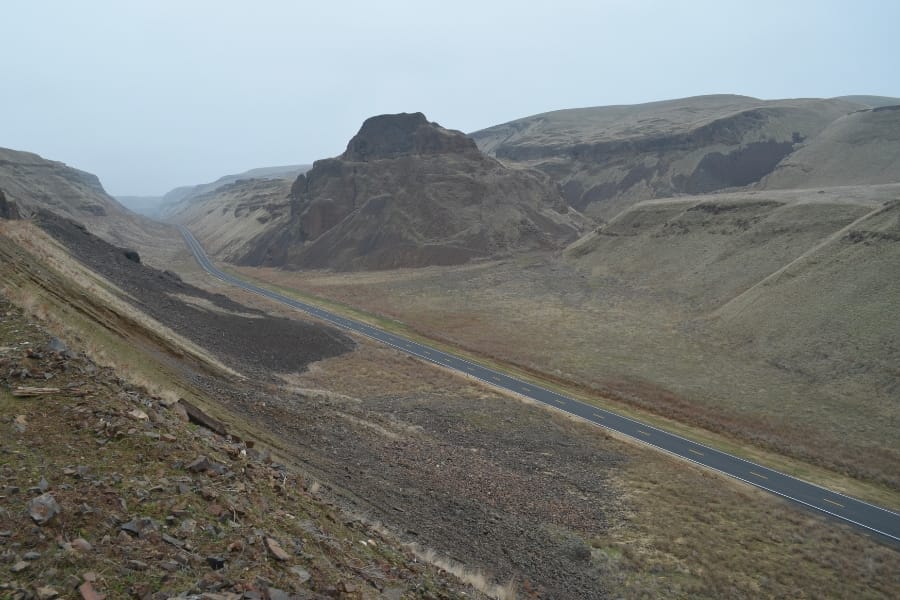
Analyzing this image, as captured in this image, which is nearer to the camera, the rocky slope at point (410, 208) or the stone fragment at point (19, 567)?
the stone fragment at point (19, 567)

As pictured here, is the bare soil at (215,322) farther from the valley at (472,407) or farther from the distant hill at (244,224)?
the distant hill at (244,224)

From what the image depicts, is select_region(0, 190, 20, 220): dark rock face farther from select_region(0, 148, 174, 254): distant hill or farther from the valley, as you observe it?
select_region(0, 148, 174, 254): distant hill

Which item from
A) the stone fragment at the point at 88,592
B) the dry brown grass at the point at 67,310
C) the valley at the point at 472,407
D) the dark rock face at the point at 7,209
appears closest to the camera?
the stone fragment at the point at 88,592

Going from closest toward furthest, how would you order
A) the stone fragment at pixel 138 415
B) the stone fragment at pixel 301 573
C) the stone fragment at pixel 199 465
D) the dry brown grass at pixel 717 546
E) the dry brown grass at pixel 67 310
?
the stone fragment at pixel 301 573 → the stone fragment at pixel 199 465 → the stone fragment at pixel 138 415 → the dry brown grass at pixel 67 310 → the dry brown grass at pixel 717 546

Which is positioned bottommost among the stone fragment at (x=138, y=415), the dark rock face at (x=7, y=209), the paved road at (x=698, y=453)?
the paved road at (x=698, y=453)

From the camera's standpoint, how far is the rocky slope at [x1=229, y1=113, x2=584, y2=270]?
274 ft

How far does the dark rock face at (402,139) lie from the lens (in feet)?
322

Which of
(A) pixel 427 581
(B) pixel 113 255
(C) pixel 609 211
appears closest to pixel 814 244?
(A) pixel 427 581

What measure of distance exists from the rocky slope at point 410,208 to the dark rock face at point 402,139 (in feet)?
0.62

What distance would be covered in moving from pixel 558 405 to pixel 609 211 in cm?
9646

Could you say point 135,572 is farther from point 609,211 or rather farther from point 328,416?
point 609,211

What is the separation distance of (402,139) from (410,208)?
20.2 m

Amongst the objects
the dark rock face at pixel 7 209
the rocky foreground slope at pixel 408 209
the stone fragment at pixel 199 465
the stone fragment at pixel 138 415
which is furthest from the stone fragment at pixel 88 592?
the rocky foreground slope at pixel 408 209

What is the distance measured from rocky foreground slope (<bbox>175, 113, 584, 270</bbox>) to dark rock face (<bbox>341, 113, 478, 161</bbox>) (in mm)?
194
